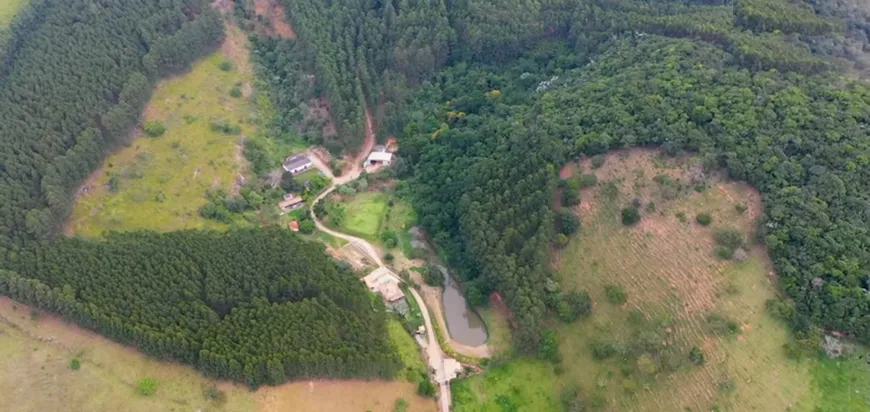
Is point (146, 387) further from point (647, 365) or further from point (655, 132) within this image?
point (655, 132)

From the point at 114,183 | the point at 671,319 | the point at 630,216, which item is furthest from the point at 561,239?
the point at 114,183

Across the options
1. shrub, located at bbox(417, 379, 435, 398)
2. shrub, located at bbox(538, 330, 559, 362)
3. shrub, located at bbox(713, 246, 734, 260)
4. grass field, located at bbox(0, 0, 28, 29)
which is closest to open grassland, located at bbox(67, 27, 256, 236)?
grass field, located at bbox(0, 0, 28, 29)

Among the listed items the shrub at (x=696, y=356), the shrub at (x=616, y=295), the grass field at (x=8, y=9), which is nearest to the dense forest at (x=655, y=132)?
the shrub at (x=616, y=295)

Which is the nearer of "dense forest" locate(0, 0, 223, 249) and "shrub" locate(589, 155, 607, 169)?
"dense forest" locate(0, 0, 223, 249)


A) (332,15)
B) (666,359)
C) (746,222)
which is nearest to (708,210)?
(746,222)

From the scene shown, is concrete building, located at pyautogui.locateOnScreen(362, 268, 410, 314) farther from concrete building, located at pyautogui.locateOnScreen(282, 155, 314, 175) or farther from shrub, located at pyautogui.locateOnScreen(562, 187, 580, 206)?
concrete building, located at pyautogui.locateOnScreen(282, 155, 314, 175)

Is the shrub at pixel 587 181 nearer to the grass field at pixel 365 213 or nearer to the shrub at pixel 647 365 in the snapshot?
the shrub at pixel 647 365
